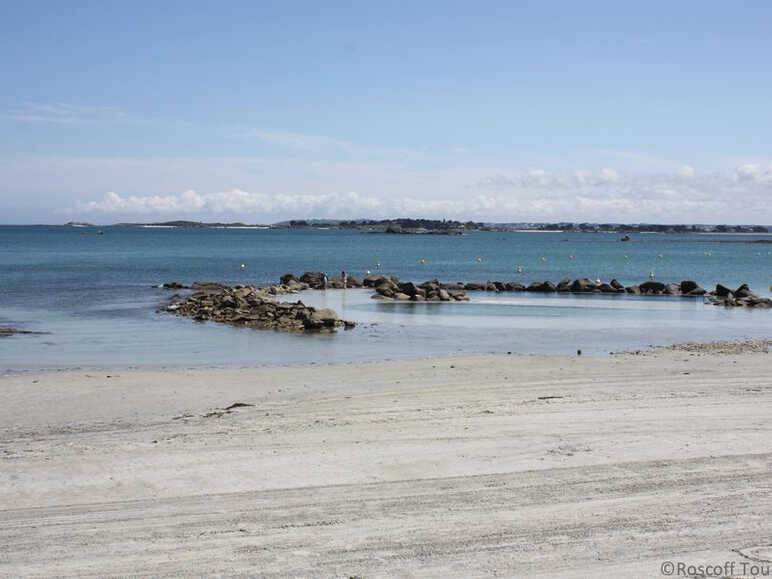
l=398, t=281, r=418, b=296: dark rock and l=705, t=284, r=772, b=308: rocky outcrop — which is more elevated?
l=398, t=281, r=418, b=296: dark rock

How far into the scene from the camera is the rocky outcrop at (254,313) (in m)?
29.3

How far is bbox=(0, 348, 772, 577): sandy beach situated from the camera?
7.37 metres

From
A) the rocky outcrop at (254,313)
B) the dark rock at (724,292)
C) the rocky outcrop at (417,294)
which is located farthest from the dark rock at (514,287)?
the rocky outcrop at (254,313)

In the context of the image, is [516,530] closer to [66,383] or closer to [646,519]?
[646,519]

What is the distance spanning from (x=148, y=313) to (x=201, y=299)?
144 inches

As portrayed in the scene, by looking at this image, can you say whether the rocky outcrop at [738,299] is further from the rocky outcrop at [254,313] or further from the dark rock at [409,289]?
the rocky outcrop at [254,313]

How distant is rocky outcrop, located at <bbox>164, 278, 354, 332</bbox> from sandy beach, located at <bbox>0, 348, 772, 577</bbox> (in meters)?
12.8

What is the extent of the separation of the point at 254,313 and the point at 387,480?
23185 mm

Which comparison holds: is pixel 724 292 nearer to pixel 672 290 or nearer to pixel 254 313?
pixel 672 290

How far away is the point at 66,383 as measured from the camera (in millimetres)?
17516

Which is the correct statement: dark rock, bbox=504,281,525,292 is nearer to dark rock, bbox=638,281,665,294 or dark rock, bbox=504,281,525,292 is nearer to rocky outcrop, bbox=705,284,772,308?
dark rock, bbox=638,281,665,294

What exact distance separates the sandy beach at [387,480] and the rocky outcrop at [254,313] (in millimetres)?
12827

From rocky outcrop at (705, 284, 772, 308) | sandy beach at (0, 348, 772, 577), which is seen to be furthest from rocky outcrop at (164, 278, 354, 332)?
rocky outcrop at (705, 284, 772, 308)

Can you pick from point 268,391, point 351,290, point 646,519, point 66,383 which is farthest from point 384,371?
point 351,290
